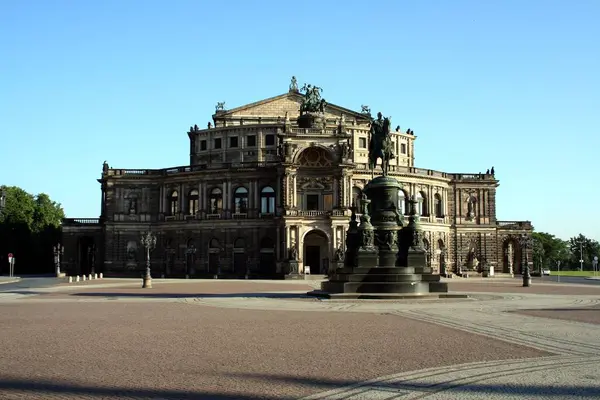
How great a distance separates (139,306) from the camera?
3328cm

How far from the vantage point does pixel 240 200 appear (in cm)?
9431

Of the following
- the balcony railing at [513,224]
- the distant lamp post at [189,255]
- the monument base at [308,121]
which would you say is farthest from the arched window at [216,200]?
the balcony railing at [513,224]

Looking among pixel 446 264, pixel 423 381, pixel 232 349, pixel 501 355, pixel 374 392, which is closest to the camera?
pixel 374 392

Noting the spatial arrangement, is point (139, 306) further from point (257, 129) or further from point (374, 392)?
point (257, 129)

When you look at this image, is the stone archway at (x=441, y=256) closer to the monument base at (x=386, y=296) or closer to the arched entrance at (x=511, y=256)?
the arched entrance at (x=511, y=256)

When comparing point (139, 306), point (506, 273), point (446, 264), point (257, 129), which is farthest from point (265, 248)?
point (139, 306)

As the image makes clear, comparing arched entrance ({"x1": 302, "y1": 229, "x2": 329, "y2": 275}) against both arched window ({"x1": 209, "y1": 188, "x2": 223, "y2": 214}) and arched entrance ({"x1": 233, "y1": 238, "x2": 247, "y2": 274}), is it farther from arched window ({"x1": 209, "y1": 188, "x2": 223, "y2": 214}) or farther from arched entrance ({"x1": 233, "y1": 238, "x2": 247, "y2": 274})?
arched window ({"x1": 209, "y1": 188, "x2": 223, "y2": 214})

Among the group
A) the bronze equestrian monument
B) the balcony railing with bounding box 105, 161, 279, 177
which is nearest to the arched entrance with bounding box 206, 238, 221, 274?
the balcony railing with bounding box 105, 161, 279, 177

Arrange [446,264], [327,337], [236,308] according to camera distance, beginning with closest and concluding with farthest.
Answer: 1. [327,337]
2. [236,308]
3. [446,264]

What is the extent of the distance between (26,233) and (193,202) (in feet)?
141

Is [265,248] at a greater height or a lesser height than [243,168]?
lesser

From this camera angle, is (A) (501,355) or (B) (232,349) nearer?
(A) (501,355)

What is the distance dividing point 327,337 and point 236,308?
512 inches

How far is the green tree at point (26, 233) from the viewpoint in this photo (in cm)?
12088
